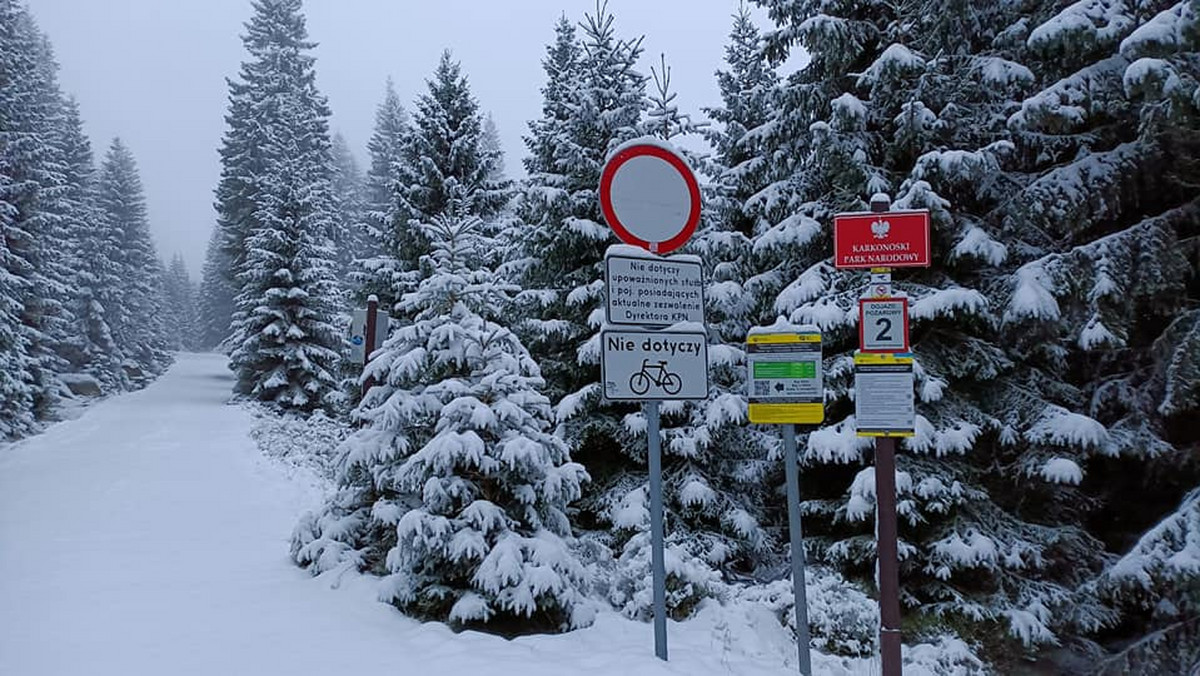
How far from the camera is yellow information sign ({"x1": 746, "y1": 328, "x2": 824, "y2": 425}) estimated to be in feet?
14.9

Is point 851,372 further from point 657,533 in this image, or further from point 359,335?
point 359,335

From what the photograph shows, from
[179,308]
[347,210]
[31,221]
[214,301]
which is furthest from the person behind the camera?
[179,308]

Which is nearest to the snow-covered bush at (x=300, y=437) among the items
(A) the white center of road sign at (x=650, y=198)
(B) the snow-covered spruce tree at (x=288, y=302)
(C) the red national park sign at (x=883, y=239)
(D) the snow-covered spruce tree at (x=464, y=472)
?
(B) the snow-covered spruce tree at (x=288, y=302)

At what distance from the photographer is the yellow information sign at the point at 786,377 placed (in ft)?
14.9

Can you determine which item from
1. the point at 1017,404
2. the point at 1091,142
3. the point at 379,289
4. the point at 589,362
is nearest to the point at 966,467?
the point at 1017,404

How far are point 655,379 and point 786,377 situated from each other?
83 cm

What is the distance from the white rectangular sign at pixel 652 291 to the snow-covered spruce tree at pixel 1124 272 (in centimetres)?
337

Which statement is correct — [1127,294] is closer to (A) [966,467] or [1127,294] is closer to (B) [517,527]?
(A) [966,467]

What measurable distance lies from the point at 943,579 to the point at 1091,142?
14.6 feet

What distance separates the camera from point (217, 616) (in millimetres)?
5711

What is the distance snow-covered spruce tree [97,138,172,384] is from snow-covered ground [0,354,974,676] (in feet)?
93.9

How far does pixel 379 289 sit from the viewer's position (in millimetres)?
14164

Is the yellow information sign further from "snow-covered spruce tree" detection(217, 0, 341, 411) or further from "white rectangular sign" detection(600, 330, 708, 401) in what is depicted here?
"snow-covered spruce tree" detection(217, 0, 341, 411)

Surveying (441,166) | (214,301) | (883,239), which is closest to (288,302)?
(441,166)
